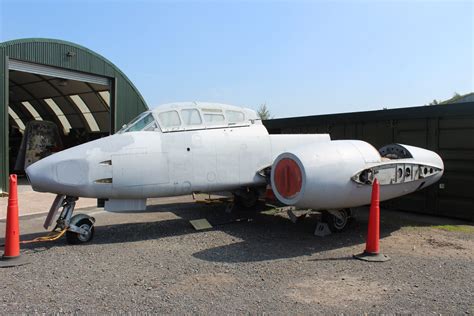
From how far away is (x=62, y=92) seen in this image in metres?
23.5

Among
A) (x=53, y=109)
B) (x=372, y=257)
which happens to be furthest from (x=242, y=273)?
(x=53, y=109)

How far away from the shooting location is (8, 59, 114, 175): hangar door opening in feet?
61.3

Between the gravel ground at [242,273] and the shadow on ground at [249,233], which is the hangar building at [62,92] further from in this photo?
the gravel ground at [242,273]

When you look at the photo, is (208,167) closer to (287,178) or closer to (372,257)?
(287,178)

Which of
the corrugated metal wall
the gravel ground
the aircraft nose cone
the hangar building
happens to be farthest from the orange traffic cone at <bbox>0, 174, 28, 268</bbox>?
the hangar building

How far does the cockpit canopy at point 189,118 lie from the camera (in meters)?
7.57

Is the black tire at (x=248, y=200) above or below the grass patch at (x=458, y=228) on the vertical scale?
above

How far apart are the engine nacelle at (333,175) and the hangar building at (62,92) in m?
→ 11.6

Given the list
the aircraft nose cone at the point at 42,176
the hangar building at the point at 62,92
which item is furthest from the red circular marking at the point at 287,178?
the hangar building at the point at 62,92

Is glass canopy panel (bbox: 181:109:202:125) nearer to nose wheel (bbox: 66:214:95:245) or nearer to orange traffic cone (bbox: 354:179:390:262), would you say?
nose wheel (bbox: 66:214:95:245)

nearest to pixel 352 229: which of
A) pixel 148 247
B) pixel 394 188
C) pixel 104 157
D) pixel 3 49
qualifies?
pixel 394 188

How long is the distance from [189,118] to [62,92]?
1834 cm

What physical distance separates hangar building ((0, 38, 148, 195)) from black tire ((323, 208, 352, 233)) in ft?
38.7

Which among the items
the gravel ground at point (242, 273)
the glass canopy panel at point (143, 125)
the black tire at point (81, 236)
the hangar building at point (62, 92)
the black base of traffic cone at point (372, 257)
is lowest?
the gravel ground at point (242, 273)
